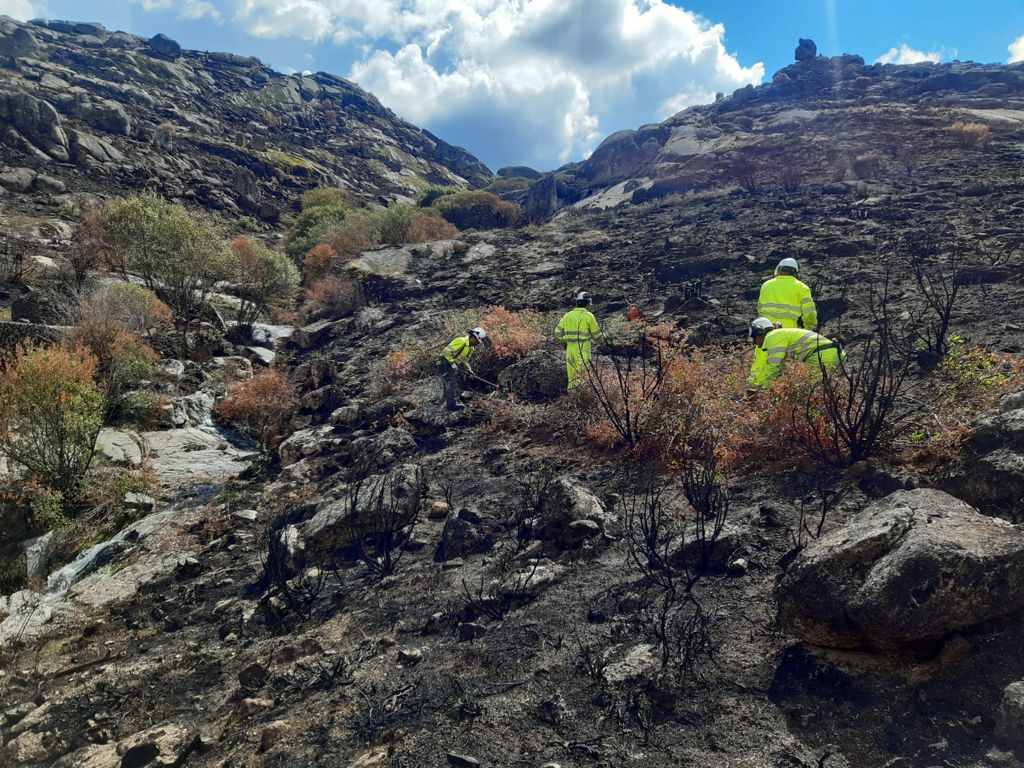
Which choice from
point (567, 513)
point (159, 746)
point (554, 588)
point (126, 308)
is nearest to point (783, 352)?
point (567, 513)

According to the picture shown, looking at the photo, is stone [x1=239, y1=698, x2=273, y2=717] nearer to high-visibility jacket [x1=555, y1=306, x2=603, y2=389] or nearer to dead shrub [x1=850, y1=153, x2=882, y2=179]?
high-visibility jacket [x1=555, y1=306, x2=603, y2=389]

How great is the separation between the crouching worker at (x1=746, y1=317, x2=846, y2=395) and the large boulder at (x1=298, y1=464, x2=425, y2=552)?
4.21m

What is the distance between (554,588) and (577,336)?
452 cm

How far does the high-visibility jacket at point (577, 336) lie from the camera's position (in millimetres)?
7969

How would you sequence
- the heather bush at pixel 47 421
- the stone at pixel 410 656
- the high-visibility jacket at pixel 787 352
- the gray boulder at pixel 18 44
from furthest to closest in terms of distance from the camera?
1. the gray boulder at pixel 18 44
2. the heather bush at pixel 47 421
3. the high-visibility jacket at pixel 787 352
4. the stone at pixel 410 656

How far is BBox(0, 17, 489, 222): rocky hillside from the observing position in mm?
29531

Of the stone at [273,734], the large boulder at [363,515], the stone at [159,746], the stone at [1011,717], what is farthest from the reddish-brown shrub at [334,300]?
the stone at [1011,717]

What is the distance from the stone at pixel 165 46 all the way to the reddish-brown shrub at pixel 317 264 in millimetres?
81009

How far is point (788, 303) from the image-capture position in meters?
6.93

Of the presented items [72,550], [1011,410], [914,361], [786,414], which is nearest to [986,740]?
[1011,410]

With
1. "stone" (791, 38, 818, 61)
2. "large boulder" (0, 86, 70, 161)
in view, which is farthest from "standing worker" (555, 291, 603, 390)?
"stone" (791, 38, 818, 61)

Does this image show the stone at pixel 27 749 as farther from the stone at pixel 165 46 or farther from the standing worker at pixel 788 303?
the stone at pixel 165 46

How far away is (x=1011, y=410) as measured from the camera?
3.96 metres

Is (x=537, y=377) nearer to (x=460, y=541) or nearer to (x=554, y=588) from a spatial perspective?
(x=460, y=541)
